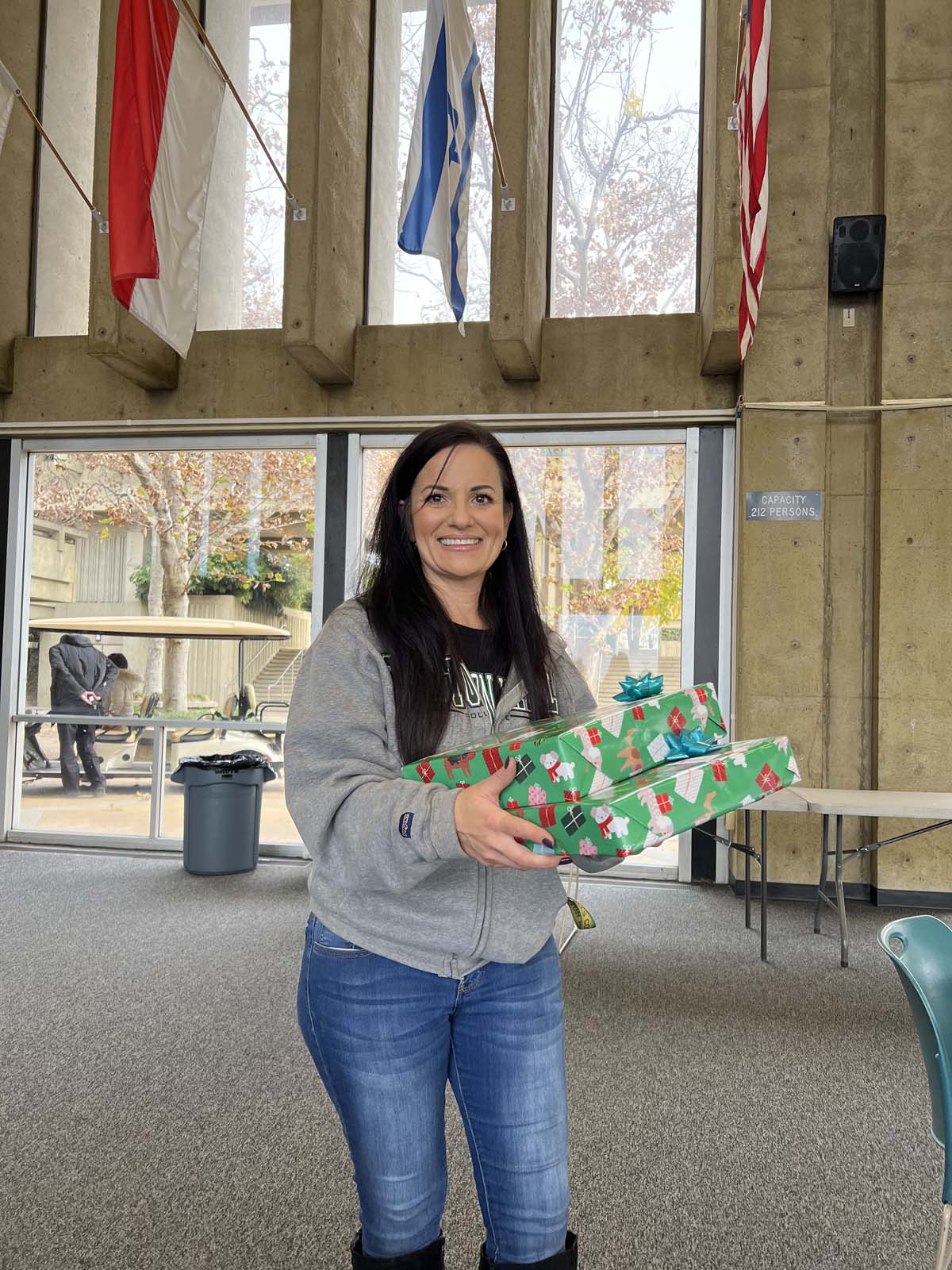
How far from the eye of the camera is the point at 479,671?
1430 mm

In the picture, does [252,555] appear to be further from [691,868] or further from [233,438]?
[691,868]

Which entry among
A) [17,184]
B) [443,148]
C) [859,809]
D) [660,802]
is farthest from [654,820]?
[17,184]

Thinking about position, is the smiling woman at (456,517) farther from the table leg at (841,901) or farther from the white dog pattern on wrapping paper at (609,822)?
the table leg at (841,901)

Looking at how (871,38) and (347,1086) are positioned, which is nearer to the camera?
(347,1086)

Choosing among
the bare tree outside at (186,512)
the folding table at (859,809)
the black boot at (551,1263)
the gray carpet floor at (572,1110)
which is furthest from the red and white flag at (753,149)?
the black boot at (551,1263)

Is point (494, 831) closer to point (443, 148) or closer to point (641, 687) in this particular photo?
point (641, 687)

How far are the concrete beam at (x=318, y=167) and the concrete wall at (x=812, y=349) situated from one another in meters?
0.01

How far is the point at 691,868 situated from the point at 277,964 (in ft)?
9.70

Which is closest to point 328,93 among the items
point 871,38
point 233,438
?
point 233,438

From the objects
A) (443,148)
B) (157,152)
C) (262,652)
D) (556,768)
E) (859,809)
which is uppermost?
(443,148)

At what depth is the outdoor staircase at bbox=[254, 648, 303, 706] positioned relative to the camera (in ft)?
22.2

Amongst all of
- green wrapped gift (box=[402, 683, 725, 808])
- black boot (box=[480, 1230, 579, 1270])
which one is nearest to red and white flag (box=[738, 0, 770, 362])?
Result: green wrapped gift (box=[402, 683, 725, 808])

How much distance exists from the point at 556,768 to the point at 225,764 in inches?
211

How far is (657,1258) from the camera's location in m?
2.18
